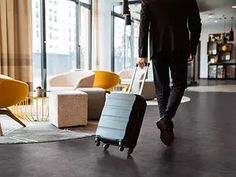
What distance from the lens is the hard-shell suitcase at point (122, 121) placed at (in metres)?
2.57

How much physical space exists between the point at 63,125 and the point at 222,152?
73.6 inches

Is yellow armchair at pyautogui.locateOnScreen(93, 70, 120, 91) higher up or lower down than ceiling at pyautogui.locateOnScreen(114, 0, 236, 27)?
lower down

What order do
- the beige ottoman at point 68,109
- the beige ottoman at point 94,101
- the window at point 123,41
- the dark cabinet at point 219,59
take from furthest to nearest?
the dark cabinet at point 219,59
the window at point 123,41
the beige ottoman at point 94,101
the beige ottoman at point 68,109

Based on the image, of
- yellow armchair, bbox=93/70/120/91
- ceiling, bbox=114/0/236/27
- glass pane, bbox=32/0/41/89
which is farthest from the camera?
ceiling, bbox=114/0/236/27

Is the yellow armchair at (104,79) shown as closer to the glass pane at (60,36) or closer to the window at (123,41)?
the glass pane at (60,36)

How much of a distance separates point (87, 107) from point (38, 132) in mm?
777

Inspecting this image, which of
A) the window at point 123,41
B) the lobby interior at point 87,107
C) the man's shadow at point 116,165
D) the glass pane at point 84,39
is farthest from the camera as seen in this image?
the window at point 123,41

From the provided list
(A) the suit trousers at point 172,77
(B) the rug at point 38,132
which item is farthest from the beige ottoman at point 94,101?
(A) the suit trousers at point 172,77

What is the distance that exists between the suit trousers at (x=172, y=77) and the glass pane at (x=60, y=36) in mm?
5185

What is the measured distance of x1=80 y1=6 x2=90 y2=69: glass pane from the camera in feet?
30.9

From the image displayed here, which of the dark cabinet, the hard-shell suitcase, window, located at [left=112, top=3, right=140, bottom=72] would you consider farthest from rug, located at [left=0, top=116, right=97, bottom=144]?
the dark cabinet

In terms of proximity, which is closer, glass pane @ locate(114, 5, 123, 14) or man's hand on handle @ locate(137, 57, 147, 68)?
man's hand on handle @ locate(137, 57, 147, 68)

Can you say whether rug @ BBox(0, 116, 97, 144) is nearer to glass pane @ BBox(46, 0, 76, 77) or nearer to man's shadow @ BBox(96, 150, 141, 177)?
man's shadow @ BBox(96, 150, 141, 177)

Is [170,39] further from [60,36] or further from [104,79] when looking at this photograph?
[60,36]
